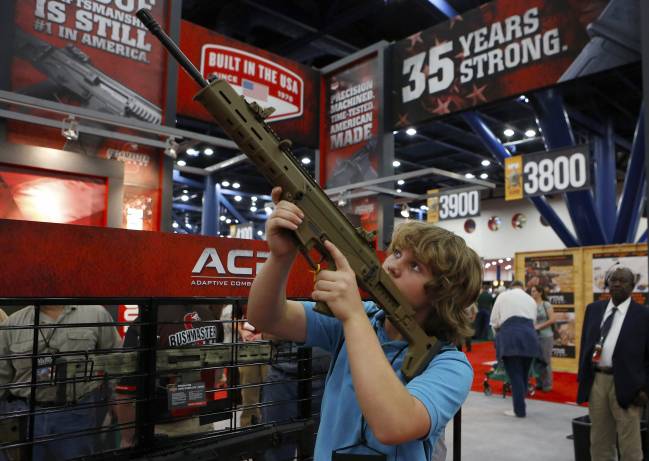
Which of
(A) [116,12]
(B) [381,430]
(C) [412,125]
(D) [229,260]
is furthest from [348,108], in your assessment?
(B) [381,430]

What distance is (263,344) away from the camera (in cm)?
142

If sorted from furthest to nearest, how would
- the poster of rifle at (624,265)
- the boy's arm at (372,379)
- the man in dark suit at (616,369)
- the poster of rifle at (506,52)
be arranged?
the poster of rifle at (624,265)
the poster of rifle at (506,52)
the man in dark suit at (616,369)
the boy's arm at (372,379)

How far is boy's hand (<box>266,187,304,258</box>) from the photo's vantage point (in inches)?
41.4

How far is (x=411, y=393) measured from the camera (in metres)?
0.94

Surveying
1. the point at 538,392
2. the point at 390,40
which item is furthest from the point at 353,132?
the point at 538,392

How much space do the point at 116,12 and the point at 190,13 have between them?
488 cm

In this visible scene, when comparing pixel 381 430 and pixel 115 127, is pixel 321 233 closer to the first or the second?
pixel 381 430

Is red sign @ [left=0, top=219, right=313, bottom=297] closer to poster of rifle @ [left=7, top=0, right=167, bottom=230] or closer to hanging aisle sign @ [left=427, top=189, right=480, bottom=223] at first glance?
poster of rifle @ [left=7, top=0, right=167, bottom=230]

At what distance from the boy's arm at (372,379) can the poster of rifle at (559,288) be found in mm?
9079

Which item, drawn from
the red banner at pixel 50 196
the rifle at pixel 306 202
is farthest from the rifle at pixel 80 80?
the rifle at pixel 306 202

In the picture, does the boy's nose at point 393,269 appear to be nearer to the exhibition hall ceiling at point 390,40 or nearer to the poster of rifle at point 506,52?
the poster of rifle at point 506,52

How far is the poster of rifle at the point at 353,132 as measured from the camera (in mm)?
7199

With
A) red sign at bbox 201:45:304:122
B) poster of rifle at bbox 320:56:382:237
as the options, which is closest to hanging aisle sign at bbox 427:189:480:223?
poster of rifle at bbox 320:56:382:237

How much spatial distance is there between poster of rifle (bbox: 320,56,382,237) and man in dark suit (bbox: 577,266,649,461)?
352 centimetres
